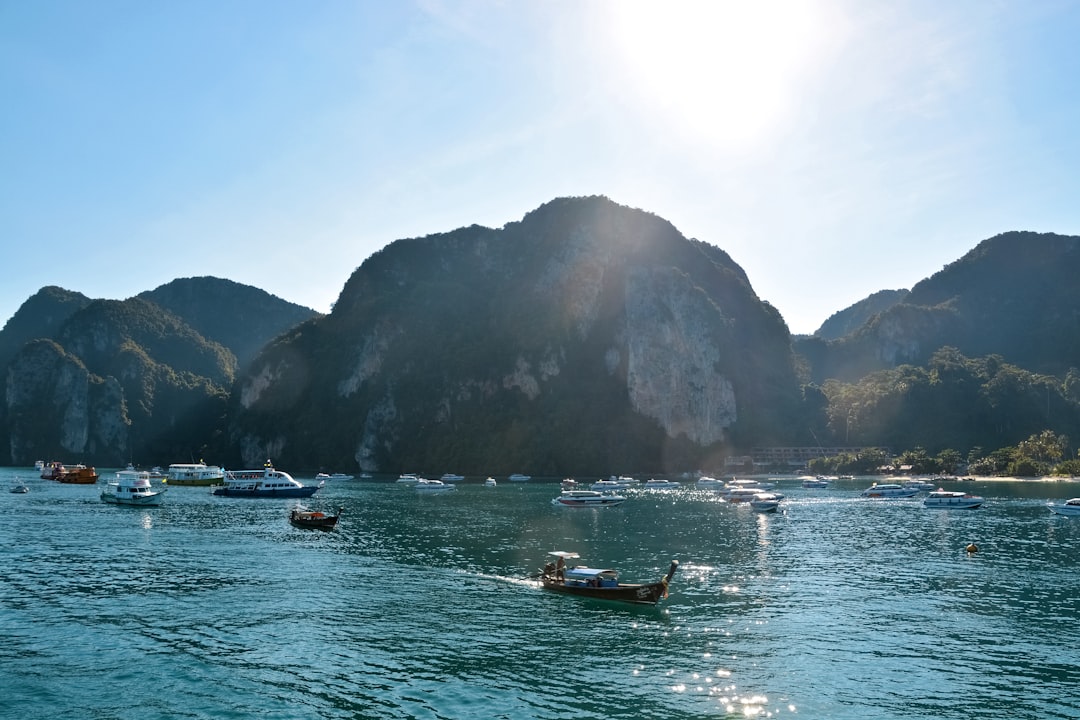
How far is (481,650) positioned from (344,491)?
126 m

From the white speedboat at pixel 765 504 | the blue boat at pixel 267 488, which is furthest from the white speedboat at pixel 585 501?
the blue boat at pixel 267 488

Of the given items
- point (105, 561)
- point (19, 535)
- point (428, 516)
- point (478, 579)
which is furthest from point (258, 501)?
point (478, 579)

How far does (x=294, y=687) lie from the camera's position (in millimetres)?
31703

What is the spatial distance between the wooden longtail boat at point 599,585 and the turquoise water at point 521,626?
79 cm

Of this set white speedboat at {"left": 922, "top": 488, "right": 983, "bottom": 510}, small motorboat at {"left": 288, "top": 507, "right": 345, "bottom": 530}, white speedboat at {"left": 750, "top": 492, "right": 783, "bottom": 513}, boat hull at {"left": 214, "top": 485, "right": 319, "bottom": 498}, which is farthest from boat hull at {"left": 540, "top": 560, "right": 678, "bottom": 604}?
boat hull at {"left": 214, "top": 485, "right": 319, "bottom": 498}

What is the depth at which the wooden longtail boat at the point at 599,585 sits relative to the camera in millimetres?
46438

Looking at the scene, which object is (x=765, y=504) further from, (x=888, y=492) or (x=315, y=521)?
(x=315, y=521)

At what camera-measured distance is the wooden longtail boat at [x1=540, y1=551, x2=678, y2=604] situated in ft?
152

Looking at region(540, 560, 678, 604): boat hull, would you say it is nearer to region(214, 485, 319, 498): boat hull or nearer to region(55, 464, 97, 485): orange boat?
region(214, 485, 319, 498): boat hull

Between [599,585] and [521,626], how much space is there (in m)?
8.40

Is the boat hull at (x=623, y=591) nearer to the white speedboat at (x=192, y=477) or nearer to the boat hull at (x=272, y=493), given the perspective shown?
the boat hull at (x=272, y=493)

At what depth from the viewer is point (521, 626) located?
41.9 meters

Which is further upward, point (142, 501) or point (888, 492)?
point (888, 492)

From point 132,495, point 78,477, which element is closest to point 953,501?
point 132,495
